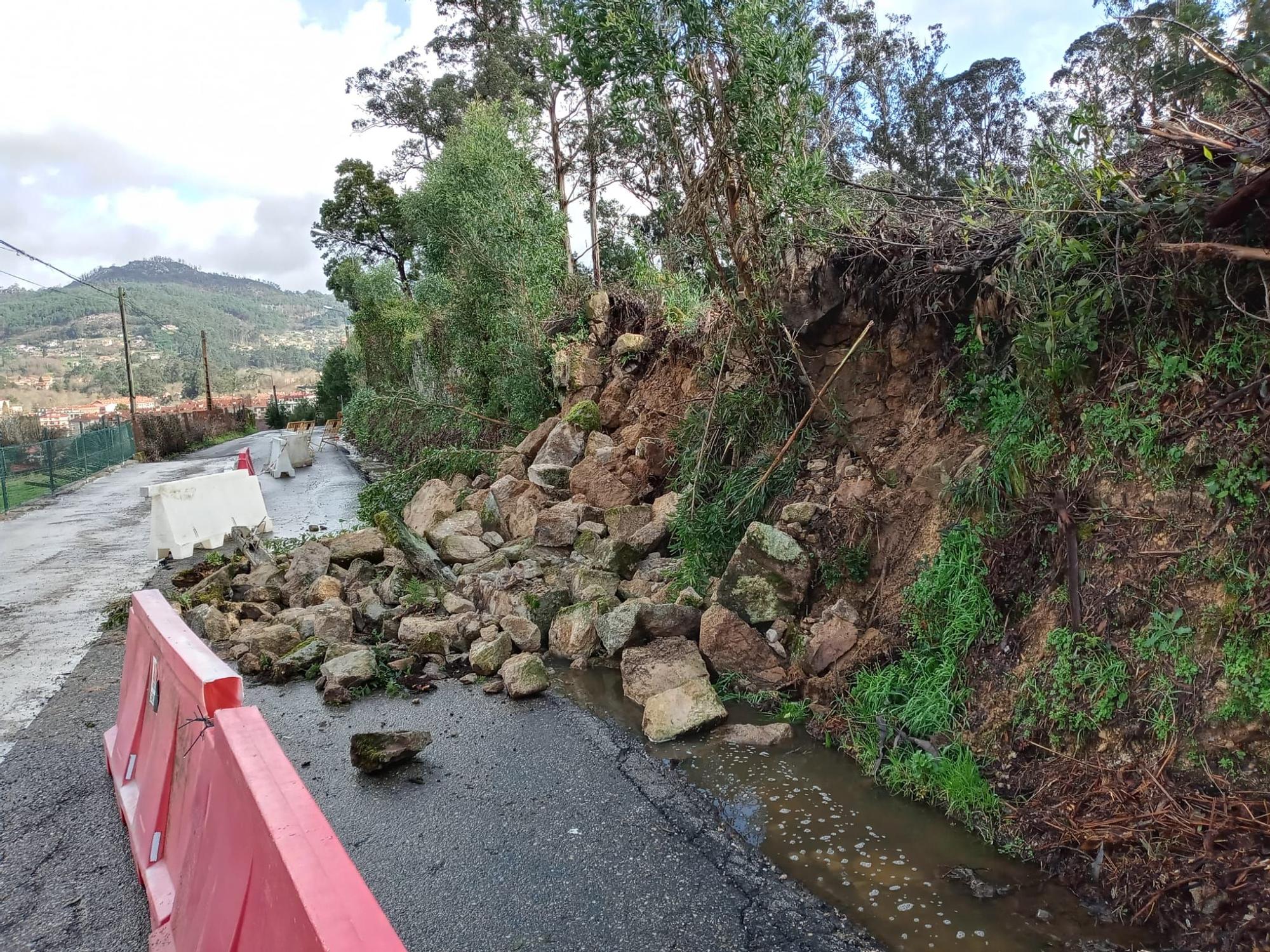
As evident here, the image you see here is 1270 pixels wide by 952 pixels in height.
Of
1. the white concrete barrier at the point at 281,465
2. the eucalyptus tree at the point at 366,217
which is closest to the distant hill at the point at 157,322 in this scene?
the eucalyptus tree at the point at 366,217

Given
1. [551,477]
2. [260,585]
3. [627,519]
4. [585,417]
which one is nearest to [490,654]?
[627,519]

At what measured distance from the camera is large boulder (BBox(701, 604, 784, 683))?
564 cm

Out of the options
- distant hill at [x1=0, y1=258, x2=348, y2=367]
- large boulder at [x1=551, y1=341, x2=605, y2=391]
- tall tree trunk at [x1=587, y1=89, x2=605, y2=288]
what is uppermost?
distant hill at [x1=0, y1=258, x2=348, y2=367]

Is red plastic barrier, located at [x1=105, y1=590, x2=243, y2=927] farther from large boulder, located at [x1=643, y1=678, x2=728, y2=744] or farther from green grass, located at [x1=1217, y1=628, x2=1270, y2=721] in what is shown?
green grass, located at [x1=1217, y1=628, x2=1270, y2=721]

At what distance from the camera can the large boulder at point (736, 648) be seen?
5.64 metres

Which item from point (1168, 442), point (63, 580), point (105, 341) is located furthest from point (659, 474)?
point (105, 341)

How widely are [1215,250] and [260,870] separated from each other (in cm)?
456

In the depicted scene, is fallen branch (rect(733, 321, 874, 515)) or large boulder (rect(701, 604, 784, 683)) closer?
large boulder (rect(701, 604, 784, 683))

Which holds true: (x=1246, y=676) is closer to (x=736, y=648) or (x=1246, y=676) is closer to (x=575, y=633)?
(x=736, y=648)

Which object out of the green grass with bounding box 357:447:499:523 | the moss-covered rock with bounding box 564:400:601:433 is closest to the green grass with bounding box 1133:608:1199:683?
the moss-covered rock with bounding box 564:400:601:433

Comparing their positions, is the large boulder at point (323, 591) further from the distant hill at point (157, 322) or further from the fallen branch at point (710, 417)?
the distant hill at point (157, 322)

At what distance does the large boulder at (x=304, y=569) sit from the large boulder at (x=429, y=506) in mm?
1999

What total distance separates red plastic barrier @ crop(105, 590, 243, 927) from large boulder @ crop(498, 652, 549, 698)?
2.35 m

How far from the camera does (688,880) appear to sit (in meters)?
3.50
